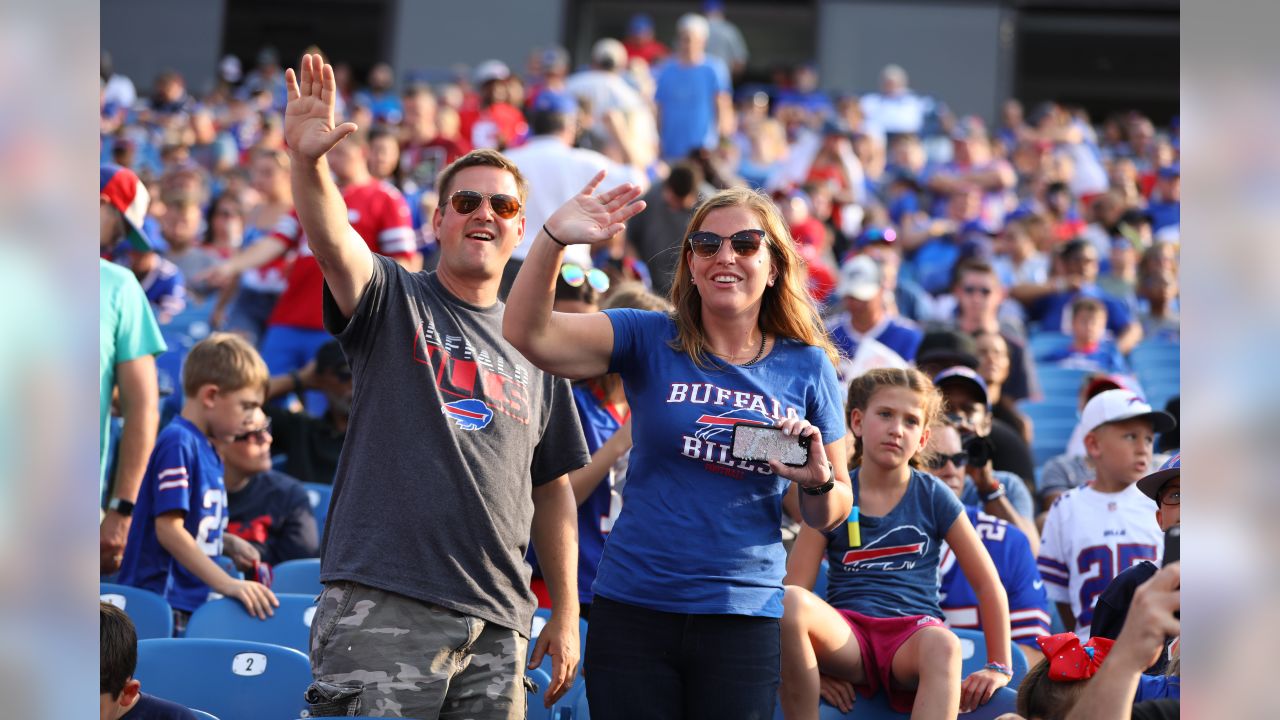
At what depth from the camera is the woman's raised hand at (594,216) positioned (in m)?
2.76

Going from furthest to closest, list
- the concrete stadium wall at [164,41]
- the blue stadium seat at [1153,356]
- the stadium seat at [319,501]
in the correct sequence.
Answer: the concrete stadium wall at [164,41] → the blue stadium seat at [1153,356] → the stadium seat at [319,501]

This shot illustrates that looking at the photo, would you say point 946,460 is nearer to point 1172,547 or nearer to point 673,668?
point 673,668

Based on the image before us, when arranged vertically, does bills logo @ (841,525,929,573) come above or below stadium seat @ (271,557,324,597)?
above

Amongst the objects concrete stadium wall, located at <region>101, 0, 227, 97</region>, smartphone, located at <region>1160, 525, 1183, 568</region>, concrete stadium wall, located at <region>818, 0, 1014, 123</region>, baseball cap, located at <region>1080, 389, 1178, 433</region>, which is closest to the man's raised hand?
smartphone, located at <region>1160, 525, 1183, 568</region>

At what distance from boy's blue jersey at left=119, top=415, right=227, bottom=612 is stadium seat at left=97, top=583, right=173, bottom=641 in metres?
0.25

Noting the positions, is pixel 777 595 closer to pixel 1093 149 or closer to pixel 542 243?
pixel 542 243

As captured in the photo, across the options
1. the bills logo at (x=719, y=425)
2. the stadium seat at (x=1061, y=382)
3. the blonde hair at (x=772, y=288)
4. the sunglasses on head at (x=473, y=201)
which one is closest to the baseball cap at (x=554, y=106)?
the stadium seat at (x=1061, y=382)

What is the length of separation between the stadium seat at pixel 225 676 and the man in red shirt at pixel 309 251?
10.2 feet

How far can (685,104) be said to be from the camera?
1327cm

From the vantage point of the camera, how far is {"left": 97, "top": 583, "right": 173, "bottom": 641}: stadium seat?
4.02m

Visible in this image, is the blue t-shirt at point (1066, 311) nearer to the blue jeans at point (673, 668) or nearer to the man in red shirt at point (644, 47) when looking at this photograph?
the blue jeans at point (673, 668)

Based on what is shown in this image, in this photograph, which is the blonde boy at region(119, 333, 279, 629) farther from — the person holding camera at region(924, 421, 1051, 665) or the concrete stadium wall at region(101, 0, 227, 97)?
the concrete stadium wall at region(101, 0, 227, 97)

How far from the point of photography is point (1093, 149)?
17.0 metres

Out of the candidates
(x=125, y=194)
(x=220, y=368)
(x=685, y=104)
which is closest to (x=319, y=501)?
(x=220, y=368)
